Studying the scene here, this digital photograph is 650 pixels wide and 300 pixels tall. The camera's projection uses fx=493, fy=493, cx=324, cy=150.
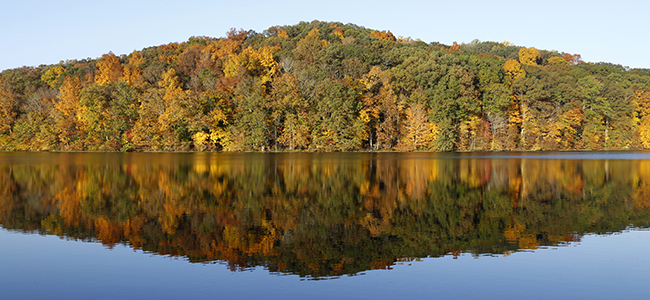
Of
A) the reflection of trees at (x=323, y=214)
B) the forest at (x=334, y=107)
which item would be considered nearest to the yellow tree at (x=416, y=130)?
the forest at (x=334, y=107)

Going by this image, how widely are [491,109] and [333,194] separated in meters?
57.4

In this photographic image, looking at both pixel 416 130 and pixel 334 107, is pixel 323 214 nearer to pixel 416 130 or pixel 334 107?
pixel 334 107

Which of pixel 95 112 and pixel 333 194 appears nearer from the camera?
pixel 333 194

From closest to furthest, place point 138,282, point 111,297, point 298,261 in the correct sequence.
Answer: point 111,297 → point 138,282 → point 298,261

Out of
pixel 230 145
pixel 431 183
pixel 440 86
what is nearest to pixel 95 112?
pixel 230 145

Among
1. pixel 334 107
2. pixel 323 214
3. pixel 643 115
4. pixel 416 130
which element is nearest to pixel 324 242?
pixel 323 214

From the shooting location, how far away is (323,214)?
44.8 feet

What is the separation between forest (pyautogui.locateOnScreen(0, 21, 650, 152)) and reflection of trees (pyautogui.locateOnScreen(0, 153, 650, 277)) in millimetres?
40977

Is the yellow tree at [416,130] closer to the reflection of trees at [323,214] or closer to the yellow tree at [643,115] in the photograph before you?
the yellow tree at [643,115]

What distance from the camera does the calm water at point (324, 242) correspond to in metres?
7.48

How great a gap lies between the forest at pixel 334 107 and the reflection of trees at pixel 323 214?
41.0 meters

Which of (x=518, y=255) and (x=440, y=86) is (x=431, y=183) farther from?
(x=440, y=86)

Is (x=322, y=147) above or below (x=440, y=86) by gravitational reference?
below

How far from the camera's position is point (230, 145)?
65062 mm
